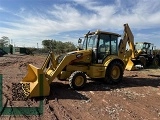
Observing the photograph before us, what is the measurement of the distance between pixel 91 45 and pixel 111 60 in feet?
3.78

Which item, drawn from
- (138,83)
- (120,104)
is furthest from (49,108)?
(138,83)

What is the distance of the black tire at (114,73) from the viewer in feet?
36.0

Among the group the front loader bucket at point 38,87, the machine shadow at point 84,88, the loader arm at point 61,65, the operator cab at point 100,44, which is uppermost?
the operator cab at point 100,44

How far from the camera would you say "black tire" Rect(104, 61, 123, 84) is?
10968 mm

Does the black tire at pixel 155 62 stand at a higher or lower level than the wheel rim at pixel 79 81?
higher

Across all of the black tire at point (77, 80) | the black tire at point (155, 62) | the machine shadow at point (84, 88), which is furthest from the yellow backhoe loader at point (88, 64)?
the black tire at point (155, 62)

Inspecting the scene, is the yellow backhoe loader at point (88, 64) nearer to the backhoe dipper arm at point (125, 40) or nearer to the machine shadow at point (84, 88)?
the backhoe dipper arm at point (125, 40)

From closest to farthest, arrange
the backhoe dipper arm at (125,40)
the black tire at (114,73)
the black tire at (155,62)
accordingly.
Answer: the black tire at (114,73)
the backhoe dipper arm at (125,40)
the black tire at (155,62)

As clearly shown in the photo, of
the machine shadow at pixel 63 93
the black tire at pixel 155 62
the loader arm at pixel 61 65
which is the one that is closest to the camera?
the machine shadow at pixel 63 93

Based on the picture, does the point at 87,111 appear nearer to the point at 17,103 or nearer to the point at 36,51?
the point at 17,103

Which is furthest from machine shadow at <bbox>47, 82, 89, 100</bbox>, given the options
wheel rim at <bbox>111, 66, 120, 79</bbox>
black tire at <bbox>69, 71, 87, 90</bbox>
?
wheel rim at <bbox>111, 66, 120, 79</bbox>

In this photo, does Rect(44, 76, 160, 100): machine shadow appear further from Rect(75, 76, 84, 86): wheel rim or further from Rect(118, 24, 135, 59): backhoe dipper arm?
Rect(118, 24, 135, 59): backhoe dipper arm

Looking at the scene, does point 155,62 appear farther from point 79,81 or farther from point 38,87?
point 38,87

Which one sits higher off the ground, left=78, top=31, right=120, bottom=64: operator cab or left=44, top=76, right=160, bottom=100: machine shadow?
left=78, top=31, right=120, bottom=64: operator cab
